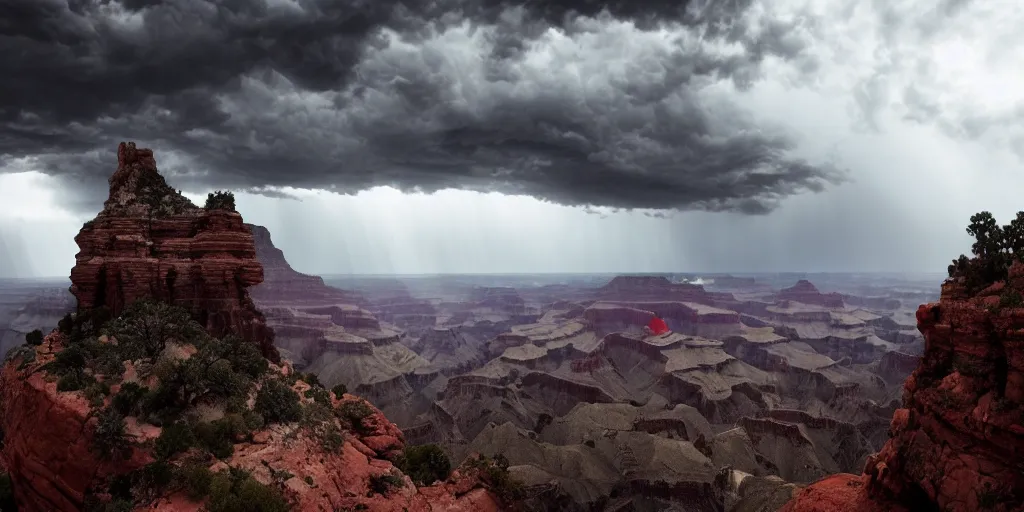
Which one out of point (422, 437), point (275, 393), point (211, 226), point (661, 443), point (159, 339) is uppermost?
point (211, 226)

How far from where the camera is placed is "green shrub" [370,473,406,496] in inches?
993

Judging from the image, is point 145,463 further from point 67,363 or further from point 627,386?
point 627,386

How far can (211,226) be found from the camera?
3447 cm

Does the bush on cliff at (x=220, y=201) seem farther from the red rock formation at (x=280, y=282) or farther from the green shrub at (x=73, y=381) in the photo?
the red rock formation at (x=280, y=282)

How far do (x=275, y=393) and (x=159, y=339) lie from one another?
8.27 meters

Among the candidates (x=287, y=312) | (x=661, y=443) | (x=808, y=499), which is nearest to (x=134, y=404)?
(x=808, y=499)

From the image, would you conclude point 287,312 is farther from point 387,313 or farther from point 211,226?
point 211,226

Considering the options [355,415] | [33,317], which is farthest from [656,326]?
[33,317]

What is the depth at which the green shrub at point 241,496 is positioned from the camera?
1927cm

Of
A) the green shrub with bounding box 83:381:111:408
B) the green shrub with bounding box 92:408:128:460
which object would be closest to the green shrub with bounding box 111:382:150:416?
the green shrub with bounding box 83:381:111:408

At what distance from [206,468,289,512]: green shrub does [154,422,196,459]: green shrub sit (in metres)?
2.74

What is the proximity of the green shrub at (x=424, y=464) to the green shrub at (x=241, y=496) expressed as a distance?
357 inches

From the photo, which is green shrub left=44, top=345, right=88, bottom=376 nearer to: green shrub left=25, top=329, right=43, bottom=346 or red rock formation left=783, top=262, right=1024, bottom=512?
green shrub left=25, top=329, right=43, bottom=346

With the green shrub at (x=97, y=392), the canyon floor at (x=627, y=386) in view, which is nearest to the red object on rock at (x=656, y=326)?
the canyon floor at (x=627, y=386)
